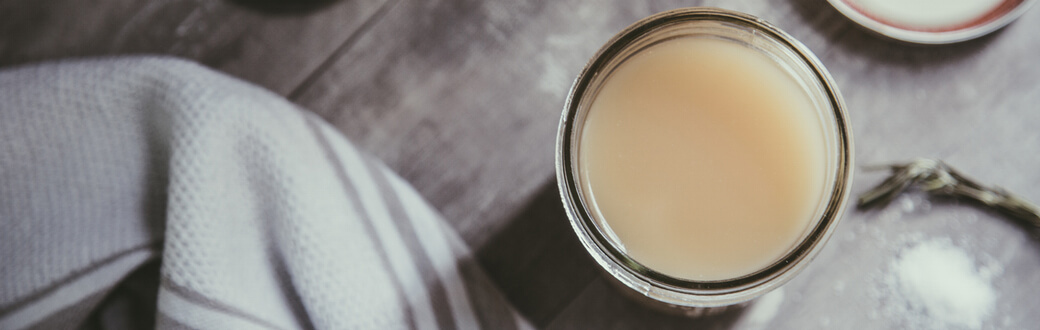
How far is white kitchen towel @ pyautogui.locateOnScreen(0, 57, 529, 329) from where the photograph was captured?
349 mm

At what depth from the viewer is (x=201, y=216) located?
35cm

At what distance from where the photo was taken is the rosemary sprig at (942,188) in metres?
0.39

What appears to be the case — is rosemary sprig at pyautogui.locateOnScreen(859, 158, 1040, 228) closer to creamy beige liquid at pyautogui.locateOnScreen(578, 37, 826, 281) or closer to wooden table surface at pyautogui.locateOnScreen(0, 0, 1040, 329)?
wooden table surface at pyautogui.locateOnScreen(0, 0, 1040, 329)

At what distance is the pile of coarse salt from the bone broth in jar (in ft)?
0.54

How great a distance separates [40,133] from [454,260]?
0.24 metres

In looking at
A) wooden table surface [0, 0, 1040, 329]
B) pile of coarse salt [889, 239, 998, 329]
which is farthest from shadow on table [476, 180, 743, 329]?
pile of coarse salt [889, 239, 998, 329]

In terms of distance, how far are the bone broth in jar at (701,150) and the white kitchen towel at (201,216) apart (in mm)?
134

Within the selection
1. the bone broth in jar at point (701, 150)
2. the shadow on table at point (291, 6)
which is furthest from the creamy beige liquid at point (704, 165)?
the shadow on table at point (291, 6)

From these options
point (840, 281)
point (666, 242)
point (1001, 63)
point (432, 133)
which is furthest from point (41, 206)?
point (1001, 63)

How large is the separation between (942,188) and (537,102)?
25 centimetres

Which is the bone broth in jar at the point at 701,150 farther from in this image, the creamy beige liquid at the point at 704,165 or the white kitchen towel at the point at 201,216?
the white kitchen towel at the point at 201,216

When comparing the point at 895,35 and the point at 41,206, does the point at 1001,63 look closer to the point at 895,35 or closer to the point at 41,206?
the point at 895,35

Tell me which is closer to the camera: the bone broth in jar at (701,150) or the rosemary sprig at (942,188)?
Result: the bone broth in jar at (701,150)

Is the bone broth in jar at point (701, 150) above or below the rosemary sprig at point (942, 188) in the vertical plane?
above
